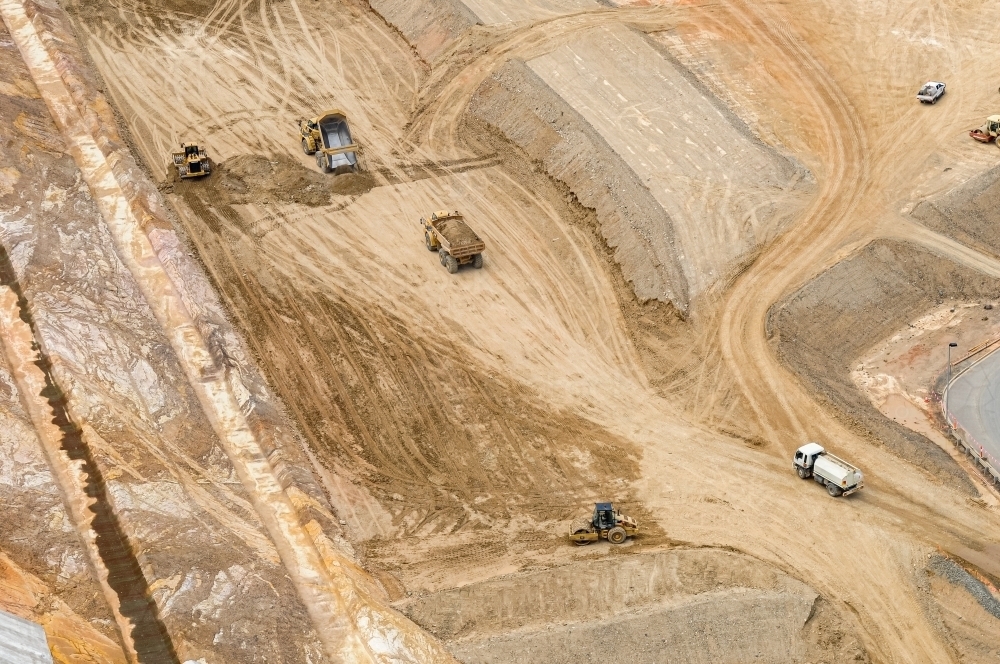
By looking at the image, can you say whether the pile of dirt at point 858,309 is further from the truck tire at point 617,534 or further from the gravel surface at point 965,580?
the truck tire at point 617,534

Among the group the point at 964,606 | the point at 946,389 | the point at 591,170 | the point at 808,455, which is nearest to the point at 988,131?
the point at 946,389

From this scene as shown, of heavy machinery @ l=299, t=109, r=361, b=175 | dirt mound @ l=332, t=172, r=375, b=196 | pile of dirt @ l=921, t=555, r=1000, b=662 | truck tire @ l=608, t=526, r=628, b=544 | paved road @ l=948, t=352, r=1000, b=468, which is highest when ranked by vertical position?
heavy machinery @ l=299, t=109, r=361, b=175

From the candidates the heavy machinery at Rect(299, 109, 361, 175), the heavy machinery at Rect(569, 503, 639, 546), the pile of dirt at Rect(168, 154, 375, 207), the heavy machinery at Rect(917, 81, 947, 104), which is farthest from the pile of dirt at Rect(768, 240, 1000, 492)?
the heavy machinery at Rect(299, 109, 361, 175)

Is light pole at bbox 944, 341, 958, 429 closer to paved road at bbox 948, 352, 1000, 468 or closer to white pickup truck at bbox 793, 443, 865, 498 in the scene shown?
paved road at bbox 948, 352, 1000, 468

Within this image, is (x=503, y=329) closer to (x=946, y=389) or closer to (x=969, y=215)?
(x=946, y=389)

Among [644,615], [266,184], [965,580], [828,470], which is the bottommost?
[965,580]

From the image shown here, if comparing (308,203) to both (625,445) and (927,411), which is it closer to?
(625,445)
